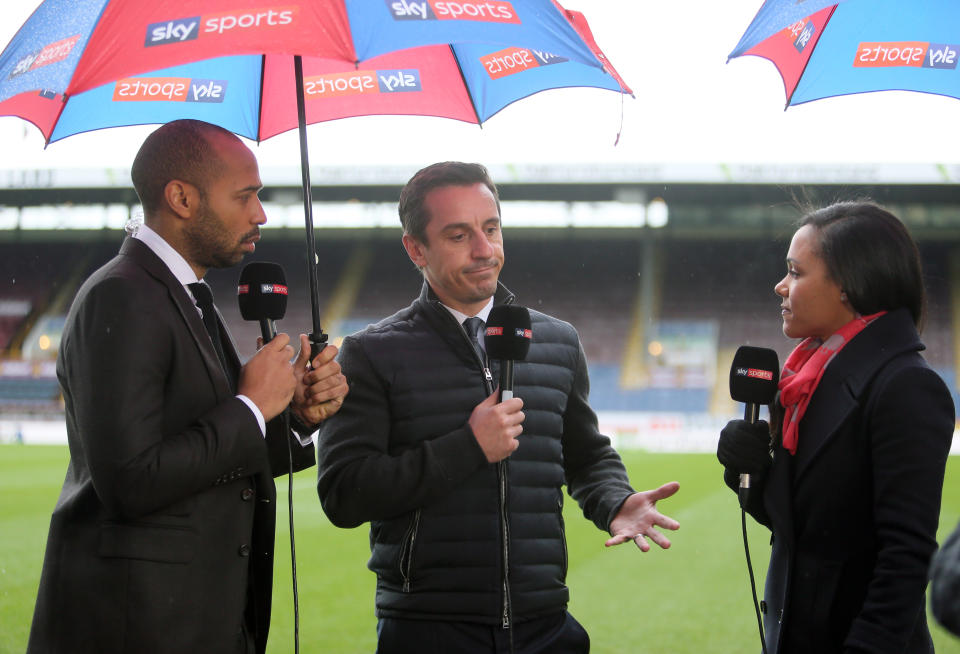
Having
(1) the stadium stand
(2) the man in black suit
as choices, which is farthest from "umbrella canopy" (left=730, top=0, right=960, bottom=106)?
(1) the stadium stand

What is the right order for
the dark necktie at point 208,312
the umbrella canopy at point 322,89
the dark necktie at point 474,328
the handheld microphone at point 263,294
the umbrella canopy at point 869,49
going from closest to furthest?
the dark necktie at point 208,312 < the handheld microphone at point 263,294 < the dark necktie at point 474,328 < the umbrella canopy at point 322,89 < the umbrella canopy at point 869,49

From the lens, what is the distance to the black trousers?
1740 mm

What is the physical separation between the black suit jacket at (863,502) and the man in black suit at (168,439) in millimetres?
948

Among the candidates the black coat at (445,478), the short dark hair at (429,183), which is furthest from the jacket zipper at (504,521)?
the short dark hair at (429,183)

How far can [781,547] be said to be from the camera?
1789mm

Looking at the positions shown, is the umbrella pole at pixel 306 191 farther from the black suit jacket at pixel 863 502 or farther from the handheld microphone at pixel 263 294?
the black suit jacket at pixel 863 502

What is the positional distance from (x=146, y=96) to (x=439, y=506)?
123 cm

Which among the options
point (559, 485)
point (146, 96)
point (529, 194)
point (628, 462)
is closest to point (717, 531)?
point (628, 462)

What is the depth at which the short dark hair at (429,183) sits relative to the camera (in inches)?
77.2

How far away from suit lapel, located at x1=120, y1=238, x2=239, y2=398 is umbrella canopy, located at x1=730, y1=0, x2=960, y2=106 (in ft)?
4.79

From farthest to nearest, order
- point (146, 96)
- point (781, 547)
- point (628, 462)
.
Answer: point (628, 462)
point (146, 96)
point (781, 547)

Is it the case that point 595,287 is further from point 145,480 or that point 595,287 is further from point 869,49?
point 145,480

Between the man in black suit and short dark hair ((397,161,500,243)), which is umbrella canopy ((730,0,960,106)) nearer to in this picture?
short dark hair ((397,161,500,243))

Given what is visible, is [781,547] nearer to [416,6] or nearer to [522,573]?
[522,573]
